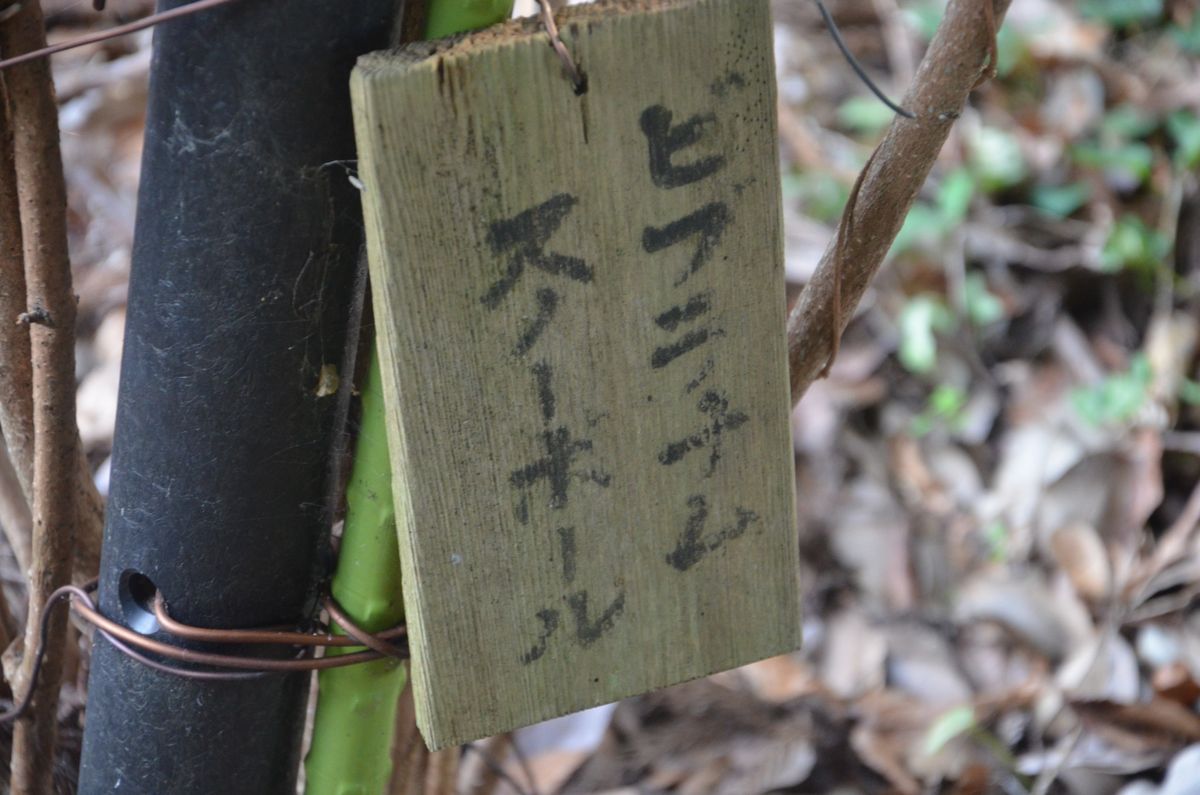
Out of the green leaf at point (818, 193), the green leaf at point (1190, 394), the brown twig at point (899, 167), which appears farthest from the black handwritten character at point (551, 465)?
the green leaf at point (818, 193)

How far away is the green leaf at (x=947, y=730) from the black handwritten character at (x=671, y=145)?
40.6 inches

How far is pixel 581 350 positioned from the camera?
2.11 ft

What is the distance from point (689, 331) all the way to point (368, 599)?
0.82 feet

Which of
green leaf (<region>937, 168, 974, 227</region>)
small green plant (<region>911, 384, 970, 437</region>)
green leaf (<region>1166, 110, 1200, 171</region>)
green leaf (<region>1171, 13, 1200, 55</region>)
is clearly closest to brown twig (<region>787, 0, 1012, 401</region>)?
small green plant (<region>911, 384, 970, 437</region>)

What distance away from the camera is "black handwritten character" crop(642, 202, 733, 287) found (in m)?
0.64

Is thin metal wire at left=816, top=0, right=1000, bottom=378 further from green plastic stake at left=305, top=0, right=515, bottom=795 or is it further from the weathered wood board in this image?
green plastic stake at left=305, top=0, right=515, bottom=795

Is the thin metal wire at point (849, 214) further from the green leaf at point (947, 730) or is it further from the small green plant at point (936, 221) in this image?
the small green plant at point (936, 221)

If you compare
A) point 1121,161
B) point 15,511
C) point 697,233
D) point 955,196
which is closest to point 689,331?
point 697,233

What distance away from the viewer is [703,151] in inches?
24.8

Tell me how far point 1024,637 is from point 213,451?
4.20 feet

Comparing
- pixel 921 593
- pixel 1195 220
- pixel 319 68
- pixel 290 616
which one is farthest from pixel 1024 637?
pixel 319 68

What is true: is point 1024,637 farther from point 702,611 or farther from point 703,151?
point 703,151

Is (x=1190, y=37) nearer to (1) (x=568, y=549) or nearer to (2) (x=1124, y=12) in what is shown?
(2) (x=1124, y=12)

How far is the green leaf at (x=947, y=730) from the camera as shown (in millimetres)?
1455
